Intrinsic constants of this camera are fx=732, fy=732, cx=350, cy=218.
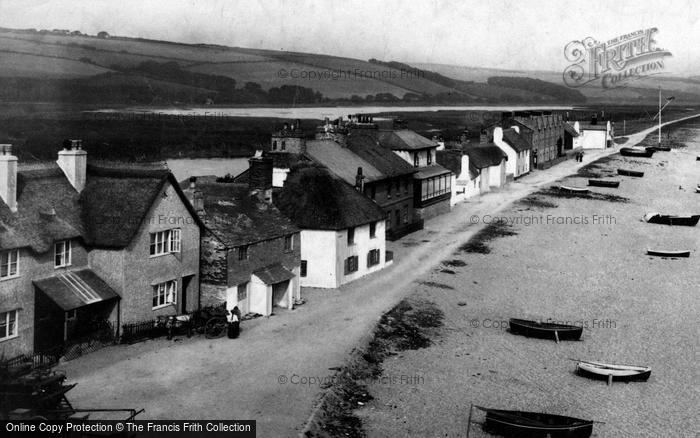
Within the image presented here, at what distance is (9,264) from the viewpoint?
26500 mm

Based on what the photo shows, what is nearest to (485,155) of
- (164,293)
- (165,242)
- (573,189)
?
(573,189)

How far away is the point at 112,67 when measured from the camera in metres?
47.9

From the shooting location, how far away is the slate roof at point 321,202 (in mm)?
42812

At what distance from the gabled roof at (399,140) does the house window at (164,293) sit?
33.4 metres

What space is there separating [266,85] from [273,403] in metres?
53.5

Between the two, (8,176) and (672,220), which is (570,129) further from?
(8,176)

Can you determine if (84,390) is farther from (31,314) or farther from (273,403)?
(273,403)

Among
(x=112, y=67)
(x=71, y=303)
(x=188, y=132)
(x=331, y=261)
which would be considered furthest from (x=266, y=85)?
(x=71, y=303)

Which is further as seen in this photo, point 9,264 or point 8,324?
point 9,264

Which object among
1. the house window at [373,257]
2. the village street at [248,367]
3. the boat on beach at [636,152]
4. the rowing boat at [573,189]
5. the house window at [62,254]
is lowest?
the village street at [248,367]

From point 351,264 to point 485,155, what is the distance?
45.4 metres

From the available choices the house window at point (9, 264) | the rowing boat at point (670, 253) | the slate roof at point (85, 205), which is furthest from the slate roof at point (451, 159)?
the house window at point (9, 264)

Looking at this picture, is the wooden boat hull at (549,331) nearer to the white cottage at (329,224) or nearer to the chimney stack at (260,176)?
the white cottage at (329,224)

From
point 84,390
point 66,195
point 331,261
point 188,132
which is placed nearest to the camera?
point 84,390
